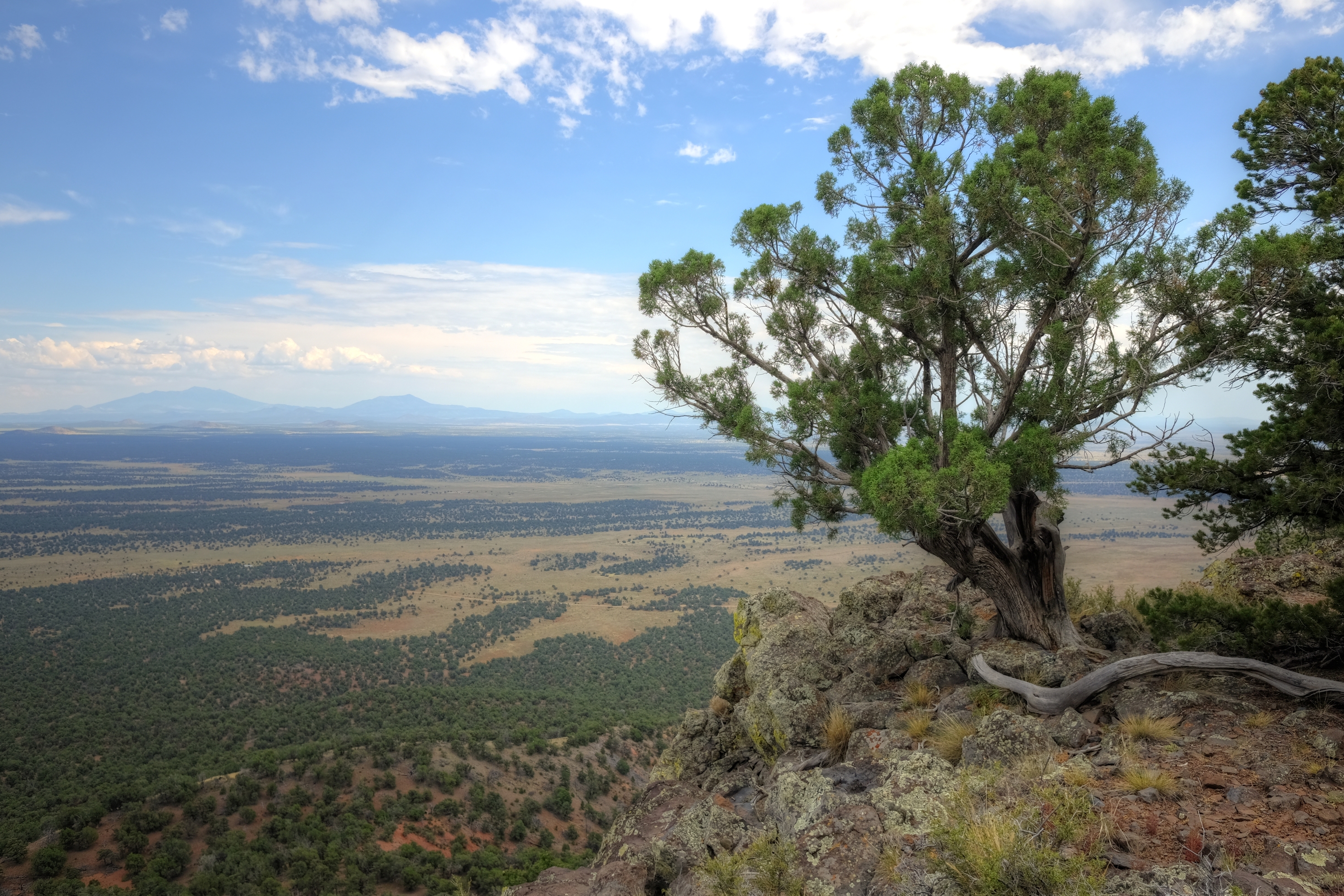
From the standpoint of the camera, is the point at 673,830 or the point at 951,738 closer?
the point at 951,738

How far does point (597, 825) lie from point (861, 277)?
25472 mm

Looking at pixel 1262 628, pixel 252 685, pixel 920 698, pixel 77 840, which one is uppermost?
pixel 1262 628

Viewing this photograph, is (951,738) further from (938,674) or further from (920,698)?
(938,674)

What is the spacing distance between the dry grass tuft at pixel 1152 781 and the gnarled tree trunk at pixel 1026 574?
12.9ft

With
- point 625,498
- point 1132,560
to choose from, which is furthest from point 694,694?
point 625,498

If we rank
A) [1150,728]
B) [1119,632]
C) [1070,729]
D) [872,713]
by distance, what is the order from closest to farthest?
1. [1150,728]
2. [1070,729]
3. [872,713]
4. [1119,632]

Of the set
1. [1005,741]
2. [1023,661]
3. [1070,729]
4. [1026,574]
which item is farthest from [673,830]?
[1026,574]

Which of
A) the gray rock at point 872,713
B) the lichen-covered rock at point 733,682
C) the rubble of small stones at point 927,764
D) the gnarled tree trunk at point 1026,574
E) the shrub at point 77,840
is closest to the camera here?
the rubble of small stones at point 927,764

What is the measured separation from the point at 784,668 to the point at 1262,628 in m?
6.59

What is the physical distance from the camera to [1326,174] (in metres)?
7.84

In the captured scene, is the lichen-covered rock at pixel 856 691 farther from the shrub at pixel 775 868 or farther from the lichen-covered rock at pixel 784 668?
the shrub at pixel 775 868

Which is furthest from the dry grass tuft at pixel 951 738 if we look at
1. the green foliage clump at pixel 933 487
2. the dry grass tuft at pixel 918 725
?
the green foliage clump at pixel 933 487

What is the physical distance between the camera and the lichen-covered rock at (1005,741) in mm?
6871

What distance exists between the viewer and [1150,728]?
21.9ft
